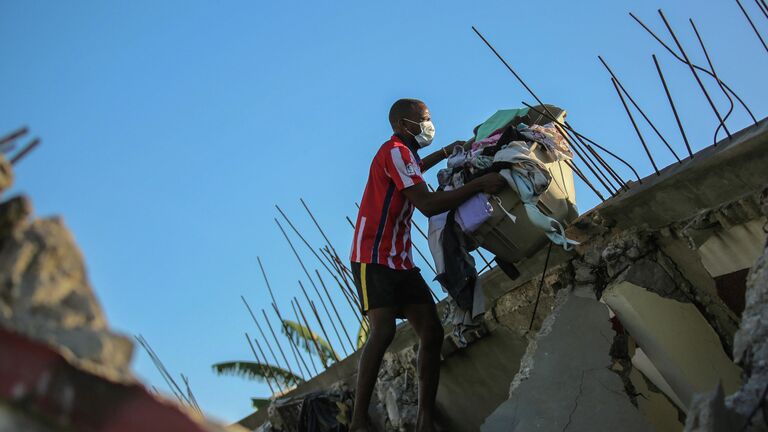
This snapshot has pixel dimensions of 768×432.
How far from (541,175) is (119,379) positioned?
2.61 metres

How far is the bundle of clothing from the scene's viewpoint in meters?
3.92

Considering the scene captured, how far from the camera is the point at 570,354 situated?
12.8 ft

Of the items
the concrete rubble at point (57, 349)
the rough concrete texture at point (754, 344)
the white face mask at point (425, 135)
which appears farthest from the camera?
the white face mask at point (425, 135)

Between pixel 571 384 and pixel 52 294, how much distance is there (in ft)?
8.51

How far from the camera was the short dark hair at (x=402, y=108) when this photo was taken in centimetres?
438

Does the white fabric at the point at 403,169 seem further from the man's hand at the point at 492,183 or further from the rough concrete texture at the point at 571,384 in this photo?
the rough concrete texture at the point at 571,384

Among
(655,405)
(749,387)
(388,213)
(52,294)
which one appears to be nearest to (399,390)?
(388,213)

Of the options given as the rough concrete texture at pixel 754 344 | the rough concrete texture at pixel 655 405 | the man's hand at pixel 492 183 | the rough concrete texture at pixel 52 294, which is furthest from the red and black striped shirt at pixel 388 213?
the rough concrete texture at pixel 52 294

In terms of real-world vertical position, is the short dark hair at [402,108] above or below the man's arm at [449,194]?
above

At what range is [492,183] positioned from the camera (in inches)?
156

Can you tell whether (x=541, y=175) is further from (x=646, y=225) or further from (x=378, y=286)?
(x=378, y=286)

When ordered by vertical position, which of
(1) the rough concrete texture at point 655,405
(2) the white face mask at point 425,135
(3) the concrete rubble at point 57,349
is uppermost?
(2) the white face mask at point 425,135

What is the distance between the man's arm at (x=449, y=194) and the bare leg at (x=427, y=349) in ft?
1.48

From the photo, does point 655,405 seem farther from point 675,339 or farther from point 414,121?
point 414,121
